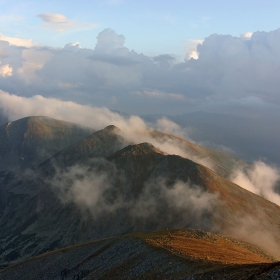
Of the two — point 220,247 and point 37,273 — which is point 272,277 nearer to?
point 220,247

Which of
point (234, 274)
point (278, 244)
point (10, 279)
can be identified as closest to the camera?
point (234, 274)

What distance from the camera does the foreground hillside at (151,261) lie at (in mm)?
59406

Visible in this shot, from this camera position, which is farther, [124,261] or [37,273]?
[37,273]

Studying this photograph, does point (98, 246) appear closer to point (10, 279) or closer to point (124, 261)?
point (124, 261)

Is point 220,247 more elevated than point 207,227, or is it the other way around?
point 220,247

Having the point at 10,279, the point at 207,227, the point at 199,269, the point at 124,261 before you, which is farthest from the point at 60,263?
the point at 207,227

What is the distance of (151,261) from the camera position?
79875 millimetres

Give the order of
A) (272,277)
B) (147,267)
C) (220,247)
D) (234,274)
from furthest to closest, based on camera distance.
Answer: (220,247) → (147,267) → (234,274) → (272,277)

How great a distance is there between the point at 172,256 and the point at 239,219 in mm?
124088

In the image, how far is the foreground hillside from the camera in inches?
2339

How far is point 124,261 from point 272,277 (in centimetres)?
5097

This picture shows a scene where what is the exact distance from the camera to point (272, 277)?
4294 centimetres

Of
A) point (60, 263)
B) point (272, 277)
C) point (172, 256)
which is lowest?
point (60, 263)

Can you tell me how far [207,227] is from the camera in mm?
183625
